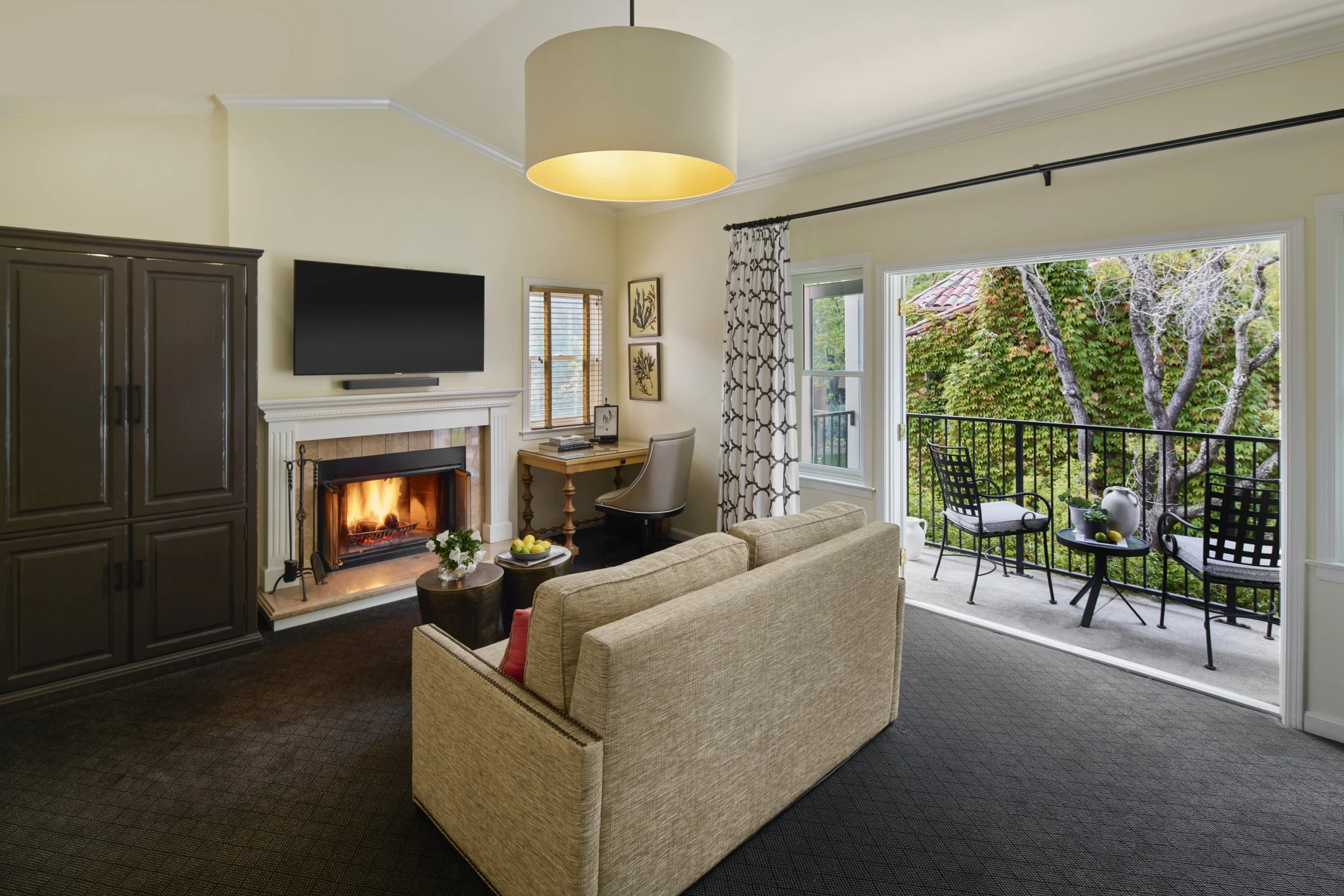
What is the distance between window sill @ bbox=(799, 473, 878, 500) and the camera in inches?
167

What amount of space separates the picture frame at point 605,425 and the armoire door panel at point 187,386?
2.63 m

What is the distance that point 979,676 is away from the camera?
10.6ft

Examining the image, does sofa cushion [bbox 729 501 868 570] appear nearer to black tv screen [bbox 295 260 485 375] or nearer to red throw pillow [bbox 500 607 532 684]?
red throw pillow [bbox 500 607 532 684]

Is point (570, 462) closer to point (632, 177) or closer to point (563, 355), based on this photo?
point (563, 355)

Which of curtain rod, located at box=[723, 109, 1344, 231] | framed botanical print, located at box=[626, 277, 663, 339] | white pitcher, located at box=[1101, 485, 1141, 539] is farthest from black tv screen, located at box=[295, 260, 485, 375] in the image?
white pitcher, located at box=[1101, 485, 1141, 539]

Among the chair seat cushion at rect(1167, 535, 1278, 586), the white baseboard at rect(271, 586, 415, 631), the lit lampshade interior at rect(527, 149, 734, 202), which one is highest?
the lit lampshade interior at rect(527, 149, 734, 202)

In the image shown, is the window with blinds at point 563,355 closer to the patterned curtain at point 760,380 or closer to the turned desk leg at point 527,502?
the turned desk leg at point 527,502

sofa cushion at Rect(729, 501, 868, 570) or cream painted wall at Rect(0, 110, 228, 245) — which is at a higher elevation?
cream painted wall at Rect(0, 110, 228, 245)

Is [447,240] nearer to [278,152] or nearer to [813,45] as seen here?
[278,152]

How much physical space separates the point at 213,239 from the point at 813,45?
3.29 m

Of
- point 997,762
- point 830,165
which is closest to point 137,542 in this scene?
point 997,762

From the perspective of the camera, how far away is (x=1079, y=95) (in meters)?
3.17

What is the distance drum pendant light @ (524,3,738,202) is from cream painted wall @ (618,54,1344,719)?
2.21 metres

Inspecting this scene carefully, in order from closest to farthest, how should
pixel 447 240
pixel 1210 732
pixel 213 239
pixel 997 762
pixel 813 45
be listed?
pixel 997 762 → pixel 1210 732 → pixel 813 45 → pixel 213 239 → pixel 447 240
